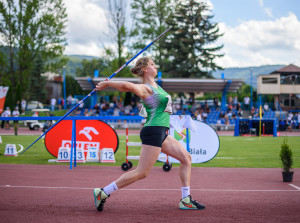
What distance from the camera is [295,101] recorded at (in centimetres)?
5606

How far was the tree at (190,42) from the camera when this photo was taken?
57062 mm

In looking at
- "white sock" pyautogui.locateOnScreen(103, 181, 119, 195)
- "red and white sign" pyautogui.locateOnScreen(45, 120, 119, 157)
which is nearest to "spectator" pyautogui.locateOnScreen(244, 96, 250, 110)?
"red and white sign" pyautogui.locateOnScreen(45, 120, 119, 157)

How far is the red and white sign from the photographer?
11703mm

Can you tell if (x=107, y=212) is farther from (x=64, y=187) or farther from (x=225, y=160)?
(x=225, y=160)

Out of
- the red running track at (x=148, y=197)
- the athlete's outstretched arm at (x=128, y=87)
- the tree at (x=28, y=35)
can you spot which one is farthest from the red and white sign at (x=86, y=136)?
the tree at (x=28, y=35)

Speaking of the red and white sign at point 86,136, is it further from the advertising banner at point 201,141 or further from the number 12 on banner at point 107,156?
the advertising banner at point 201,141

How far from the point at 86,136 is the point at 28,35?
1279 inches

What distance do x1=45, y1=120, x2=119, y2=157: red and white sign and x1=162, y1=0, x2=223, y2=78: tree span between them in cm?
4605

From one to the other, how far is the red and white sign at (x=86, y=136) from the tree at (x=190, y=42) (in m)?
46.1

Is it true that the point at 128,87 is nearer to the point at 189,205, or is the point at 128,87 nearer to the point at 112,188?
the point at 112,188

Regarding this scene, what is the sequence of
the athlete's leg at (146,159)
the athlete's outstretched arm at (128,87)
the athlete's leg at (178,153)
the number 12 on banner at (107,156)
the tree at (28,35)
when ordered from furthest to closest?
the tree at (28,35)
the number 12 on banner at (107,156)
the athlete's leg at (178,153)
the athlete's leg at (146,159)
the athlete's outstretched arm at (128,87)

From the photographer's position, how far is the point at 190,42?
188 ft

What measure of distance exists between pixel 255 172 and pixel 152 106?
18.3ft

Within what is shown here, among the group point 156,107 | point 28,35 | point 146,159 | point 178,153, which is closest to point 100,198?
point 146,159
